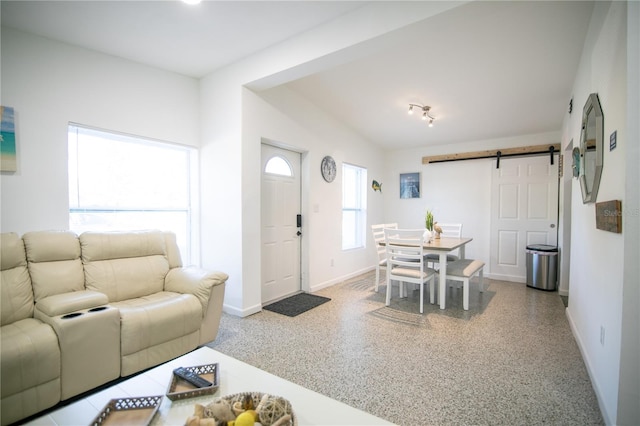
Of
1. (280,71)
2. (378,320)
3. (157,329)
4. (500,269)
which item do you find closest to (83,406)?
(157,329)

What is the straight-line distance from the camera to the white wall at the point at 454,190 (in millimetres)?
5246

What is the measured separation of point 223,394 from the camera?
49.3 inches

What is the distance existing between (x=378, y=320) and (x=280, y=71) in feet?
9.33

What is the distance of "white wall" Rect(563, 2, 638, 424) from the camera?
1.49 metres

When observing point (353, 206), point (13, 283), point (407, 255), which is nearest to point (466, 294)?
point (407, 255)

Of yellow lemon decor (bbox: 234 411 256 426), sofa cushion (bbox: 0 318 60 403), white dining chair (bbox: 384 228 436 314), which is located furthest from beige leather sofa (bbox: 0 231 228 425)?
white dining chair (bbox: 384 228 436 314)

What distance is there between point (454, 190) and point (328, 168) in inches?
107

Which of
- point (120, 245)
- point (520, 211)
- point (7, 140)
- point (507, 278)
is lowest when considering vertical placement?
point (507, 278)

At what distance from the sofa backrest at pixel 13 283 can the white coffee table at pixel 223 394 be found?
1244mm

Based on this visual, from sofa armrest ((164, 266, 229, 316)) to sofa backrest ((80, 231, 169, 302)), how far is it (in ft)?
0.42

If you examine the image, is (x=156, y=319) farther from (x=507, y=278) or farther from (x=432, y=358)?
(x=507, y=278)

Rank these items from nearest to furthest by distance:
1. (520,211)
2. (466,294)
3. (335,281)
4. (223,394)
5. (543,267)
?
(223,394) < (466,294) < (543,267) < (335,281) < (520,211)

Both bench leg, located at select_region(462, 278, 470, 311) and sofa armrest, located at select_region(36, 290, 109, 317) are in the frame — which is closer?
sofa armrest, located at select_region(36, 290, 109, 317)

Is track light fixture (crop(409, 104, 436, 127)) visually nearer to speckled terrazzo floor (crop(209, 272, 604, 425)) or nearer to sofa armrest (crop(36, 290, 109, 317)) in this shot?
speckled terrazzo floor (crop(209, 272, 604, 425))
